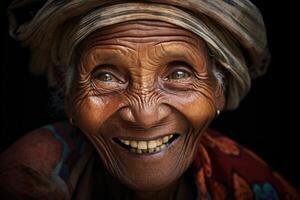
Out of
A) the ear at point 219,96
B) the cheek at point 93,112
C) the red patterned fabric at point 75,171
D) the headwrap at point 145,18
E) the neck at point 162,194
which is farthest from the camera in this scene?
the neck at point 162,194

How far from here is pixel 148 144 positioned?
2.46 m

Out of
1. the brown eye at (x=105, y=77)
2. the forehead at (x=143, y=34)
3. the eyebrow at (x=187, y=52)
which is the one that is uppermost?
the forehead at (x=143, y=34)

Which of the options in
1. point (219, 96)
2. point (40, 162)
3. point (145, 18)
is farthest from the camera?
point (40, 162)

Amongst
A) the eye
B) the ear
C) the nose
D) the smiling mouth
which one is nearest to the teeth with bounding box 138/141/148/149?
the smiling mouth

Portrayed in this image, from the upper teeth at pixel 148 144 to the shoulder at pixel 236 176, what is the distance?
415mm

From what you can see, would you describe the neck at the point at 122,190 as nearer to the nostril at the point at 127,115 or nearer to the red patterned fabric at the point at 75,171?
the red patterned fabric at the point at 75,171

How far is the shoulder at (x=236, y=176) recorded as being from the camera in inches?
111

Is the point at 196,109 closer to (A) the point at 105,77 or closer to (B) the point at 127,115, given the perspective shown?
(B) the point at 127,115

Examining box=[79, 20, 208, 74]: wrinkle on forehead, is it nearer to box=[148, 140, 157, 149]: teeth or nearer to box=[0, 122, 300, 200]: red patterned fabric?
box=[148, 140, 157, 149]: teeth

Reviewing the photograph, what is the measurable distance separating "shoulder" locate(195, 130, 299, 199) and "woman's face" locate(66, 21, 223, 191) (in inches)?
12.6

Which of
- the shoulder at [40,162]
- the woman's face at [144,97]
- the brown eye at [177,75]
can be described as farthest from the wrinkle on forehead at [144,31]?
the shoulder at [40,162]

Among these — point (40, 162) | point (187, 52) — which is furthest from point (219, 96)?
point (40, 162)

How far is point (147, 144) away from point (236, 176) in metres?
0.62

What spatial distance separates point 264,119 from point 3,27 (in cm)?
178
